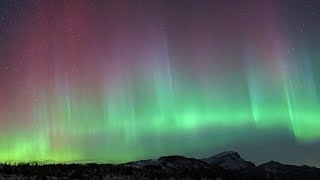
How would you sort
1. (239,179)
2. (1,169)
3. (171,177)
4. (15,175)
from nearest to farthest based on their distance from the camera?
(15,175)
(1,169)
(171,177)
(239,179)

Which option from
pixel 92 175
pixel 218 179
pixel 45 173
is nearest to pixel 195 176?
pixel 218 179

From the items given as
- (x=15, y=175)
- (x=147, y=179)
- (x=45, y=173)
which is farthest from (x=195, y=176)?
(x=15, y=175)

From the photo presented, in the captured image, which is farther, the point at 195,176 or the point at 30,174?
the point at 195,176

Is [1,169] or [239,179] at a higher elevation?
[1,169]

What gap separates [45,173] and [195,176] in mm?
14257

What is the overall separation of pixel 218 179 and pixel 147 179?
8819 mm

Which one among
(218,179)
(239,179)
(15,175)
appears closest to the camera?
(15,175)

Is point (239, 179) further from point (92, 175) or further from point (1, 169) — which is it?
point (1, 169)

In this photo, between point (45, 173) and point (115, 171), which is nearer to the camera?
point (45, 173)

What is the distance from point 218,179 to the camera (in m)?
40.1

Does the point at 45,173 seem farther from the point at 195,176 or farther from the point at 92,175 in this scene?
the point at 195,176

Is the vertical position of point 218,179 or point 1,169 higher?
point 1,169

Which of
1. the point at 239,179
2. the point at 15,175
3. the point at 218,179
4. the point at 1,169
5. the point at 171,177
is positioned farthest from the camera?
the point at 239,179

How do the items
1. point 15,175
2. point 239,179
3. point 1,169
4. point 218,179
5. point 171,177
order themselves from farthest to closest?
point 239,179
point 218,179
point 171,177
point 1,169
point 15,175
